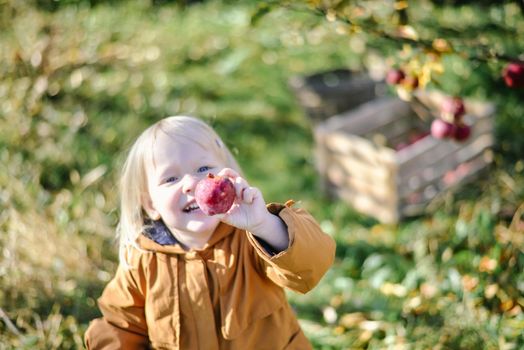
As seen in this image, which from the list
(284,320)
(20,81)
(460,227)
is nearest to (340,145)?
(460,227)

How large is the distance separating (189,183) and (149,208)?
0.30 meters

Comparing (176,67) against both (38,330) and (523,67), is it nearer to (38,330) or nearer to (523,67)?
(38,330)

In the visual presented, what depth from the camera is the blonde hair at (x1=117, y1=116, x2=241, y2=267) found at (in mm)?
1971

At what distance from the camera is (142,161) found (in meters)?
2.02

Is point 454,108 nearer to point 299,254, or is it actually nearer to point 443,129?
point 443,129

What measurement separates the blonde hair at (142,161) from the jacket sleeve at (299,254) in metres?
0.32

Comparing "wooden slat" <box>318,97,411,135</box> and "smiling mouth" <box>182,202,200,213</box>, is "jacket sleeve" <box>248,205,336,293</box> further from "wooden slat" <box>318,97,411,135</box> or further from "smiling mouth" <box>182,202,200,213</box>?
"wooden slat" <box>318,97,411,135</box>

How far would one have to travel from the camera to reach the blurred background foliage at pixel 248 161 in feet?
8.70

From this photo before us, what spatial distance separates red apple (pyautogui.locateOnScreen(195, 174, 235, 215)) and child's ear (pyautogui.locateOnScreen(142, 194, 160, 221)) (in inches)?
16.5

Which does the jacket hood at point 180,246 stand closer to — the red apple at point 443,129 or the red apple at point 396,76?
the red apple at point 396,76

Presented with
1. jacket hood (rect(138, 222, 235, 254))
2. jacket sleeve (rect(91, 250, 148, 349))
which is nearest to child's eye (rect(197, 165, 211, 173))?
jacket hood (rect(138, 222, 235, 254))

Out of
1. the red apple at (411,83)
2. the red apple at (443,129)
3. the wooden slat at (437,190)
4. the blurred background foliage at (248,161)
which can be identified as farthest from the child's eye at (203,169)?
the wooden slat at (437,190)

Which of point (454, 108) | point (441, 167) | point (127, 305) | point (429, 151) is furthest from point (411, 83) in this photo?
point (127, 305)

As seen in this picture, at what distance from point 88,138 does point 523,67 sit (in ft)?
8.95
